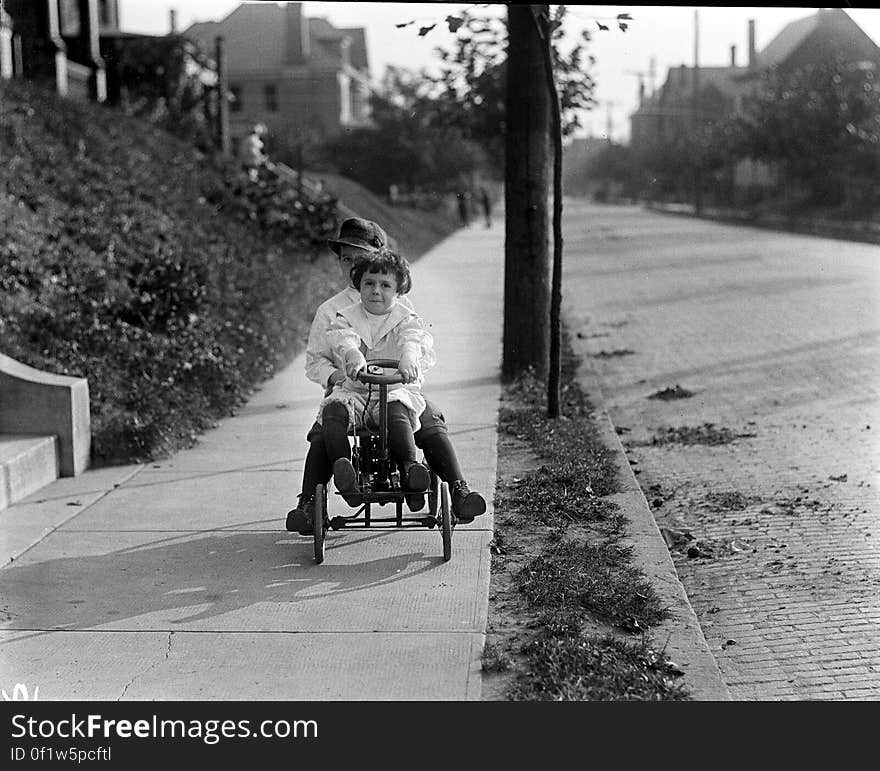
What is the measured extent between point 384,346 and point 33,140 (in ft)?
30.4

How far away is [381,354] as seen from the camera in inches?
205

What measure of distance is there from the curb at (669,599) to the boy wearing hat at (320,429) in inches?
32.0

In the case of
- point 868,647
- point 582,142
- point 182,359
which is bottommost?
point 868,647

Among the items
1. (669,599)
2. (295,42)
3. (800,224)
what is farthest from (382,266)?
(800,224)

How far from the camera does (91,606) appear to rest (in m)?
4.67

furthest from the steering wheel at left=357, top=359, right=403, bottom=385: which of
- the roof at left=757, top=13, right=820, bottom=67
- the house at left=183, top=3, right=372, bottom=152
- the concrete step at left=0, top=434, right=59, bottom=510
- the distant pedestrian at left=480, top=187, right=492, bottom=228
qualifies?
the roof at left=757, top=13, right=820, bottom=67

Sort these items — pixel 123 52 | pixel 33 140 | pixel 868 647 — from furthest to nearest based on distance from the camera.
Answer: pixel 123 52, pixel 33 140, pixel 868 647

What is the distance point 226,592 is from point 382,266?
4.75ft

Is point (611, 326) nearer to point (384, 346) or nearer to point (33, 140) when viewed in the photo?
point (33, 140)

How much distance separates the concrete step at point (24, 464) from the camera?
6.14m

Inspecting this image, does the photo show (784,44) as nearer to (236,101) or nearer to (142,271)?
(236,101)

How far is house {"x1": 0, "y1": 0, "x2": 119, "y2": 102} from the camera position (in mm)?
18609

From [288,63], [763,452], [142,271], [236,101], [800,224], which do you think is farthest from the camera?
[800,224]
